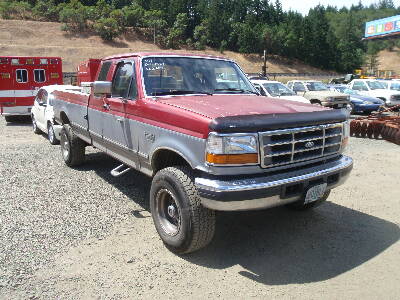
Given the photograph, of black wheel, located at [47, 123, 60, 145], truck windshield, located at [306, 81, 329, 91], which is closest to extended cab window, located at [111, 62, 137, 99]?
black wheel, located at [47, 123, 60, 145]

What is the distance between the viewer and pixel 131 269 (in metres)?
3.76

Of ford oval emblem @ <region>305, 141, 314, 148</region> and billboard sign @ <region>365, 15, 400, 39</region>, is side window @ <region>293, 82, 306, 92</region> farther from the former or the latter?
billboard sign @ <region>365, 15, 400, 39</region>

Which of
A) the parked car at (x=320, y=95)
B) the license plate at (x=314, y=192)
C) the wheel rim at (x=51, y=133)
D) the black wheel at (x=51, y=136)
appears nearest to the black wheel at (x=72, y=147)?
the black wheel at (x=51, y=136)

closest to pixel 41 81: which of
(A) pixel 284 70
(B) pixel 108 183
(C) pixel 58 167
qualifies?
(C) pixel 58 167

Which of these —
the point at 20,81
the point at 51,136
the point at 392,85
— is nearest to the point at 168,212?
the point at 51,136

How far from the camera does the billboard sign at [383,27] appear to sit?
50.4 m

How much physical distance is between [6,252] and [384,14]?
18316cm

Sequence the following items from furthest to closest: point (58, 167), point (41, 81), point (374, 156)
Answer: point (41, 81) < point (374, 156) < point (58, 167)

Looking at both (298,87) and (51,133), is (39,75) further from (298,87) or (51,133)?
(298,87)

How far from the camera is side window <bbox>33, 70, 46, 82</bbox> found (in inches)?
583

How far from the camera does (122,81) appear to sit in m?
5.10

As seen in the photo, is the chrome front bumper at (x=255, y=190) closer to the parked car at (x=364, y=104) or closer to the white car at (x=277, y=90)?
the white car at (x=277, y=90)

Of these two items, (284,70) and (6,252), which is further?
(284,70)

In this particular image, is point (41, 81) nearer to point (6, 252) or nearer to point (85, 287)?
point (6, 252)
